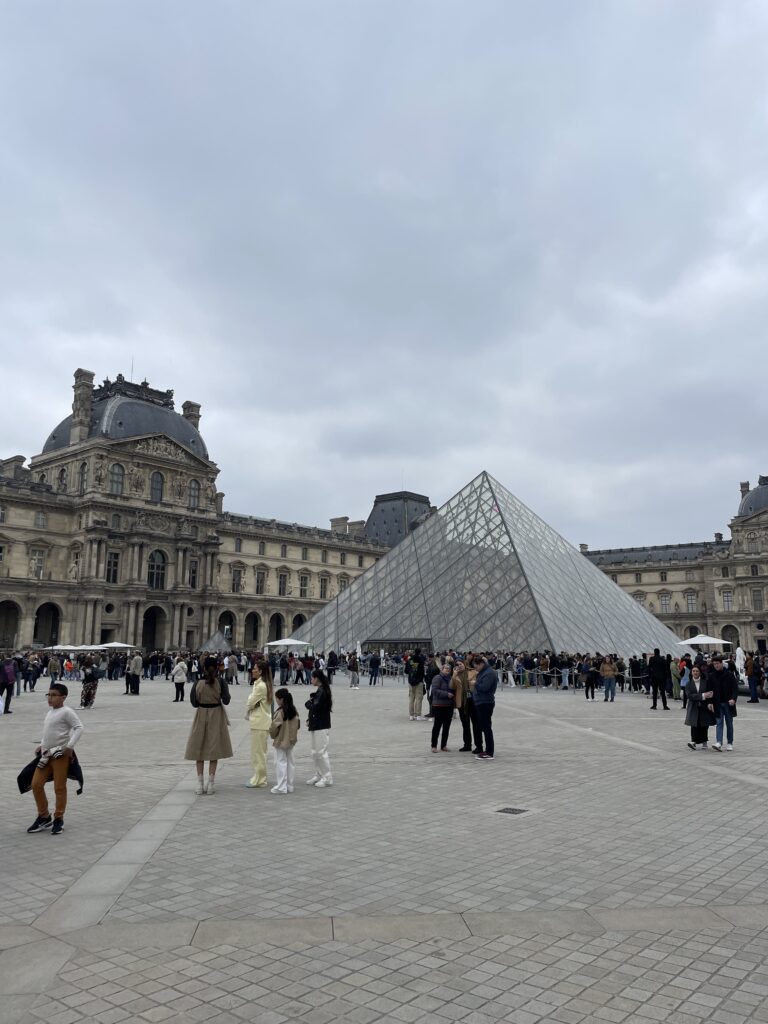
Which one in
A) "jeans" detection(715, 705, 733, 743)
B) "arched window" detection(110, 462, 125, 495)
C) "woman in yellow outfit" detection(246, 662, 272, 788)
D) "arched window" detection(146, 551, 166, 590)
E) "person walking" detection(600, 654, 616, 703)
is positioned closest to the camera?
"woman in yellow outfit" detection(246, 662, 272, 788)

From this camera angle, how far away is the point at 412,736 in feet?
40.2

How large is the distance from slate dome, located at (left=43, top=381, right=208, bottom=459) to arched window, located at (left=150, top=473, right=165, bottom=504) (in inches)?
120

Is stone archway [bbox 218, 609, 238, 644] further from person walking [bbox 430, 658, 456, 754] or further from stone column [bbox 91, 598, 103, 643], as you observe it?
person walking [bbox 430, 658, 456, 754]

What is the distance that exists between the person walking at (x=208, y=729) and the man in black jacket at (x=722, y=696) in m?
6.75

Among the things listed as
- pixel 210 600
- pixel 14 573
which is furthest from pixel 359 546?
pixel 14 573

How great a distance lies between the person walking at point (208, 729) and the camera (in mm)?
7383

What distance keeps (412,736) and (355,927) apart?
28.0ft

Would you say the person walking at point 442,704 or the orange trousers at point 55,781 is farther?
the person walking at point 442,704

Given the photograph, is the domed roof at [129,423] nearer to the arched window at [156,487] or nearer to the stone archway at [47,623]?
the arched window at [156,487]

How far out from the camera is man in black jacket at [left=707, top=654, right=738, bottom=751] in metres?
10.4

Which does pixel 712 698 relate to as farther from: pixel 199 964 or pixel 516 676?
pixel 516 676

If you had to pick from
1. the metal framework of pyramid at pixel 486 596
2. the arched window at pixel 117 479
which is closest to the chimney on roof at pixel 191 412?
the arched window at pixel 117 479

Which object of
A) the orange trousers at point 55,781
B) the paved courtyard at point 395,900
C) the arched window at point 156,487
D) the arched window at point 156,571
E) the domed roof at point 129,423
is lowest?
the paved courtyard at point 395,900

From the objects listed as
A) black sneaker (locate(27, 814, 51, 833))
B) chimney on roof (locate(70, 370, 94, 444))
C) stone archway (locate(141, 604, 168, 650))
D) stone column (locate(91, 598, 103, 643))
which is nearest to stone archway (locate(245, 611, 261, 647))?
stone archway (locate(141, 604, 168, 650))
